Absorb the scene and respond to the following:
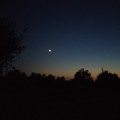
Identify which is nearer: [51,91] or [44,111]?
[44,111]

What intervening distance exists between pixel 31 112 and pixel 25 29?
23914mm

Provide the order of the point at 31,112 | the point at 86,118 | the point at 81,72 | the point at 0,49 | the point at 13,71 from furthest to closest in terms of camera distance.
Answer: the point at 81,72 < the point at 13,71 < the point at 0,49 < the point at 31,112 < the point at 86,118

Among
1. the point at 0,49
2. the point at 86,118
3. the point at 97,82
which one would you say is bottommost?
the point at 86,118

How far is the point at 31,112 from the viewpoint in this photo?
22984 mm

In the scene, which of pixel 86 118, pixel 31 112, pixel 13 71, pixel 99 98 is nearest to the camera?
pixel 86 118

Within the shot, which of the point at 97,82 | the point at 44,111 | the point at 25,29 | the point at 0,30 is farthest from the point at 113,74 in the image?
the point at 44,111

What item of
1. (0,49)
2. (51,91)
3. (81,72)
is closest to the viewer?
(51,91)

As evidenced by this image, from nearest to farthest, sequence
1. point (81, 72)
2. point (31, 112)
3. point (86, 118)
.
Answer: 1. point (86, 118)
2. point (31, 112)
3. point (81, 72)

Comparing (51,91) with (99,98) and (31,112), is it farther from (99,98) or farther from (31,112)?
(31,112)

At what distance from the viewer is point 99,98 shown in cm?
3134

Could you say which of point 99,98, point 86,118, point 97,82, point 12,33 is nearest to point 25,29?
point 12,33

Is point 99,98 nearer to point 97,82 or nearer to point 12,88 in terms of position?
point 12,88

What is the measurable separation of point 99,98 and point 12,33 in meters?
15.9

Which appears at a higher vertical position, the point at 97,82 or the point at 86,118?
the point at 97,82
